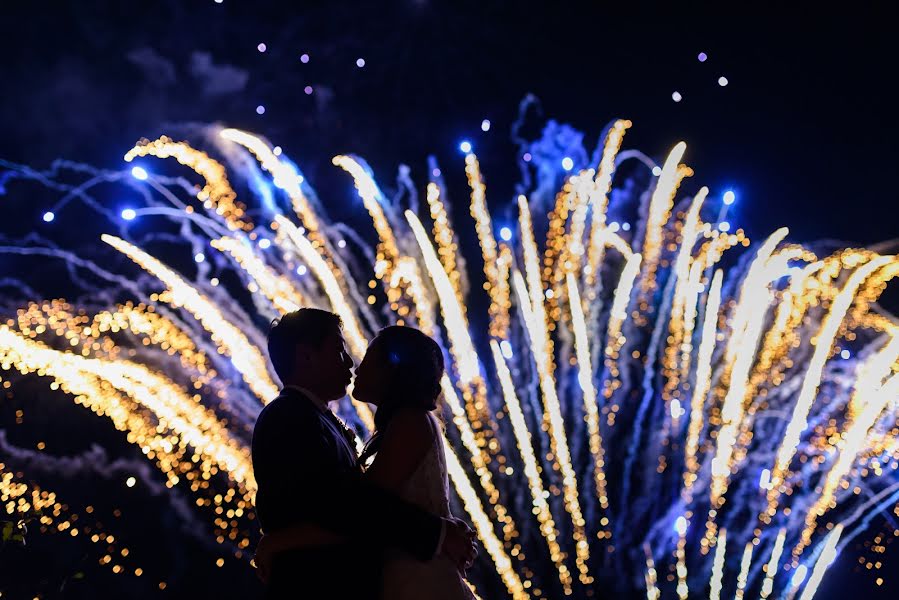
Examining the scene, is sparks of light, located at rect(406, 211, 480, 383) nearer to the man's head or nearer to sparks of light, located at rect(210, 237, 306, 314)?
sparks of light, located at rect(210, 237, 306, 314)

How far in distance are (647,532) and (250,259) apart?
895 centimetres

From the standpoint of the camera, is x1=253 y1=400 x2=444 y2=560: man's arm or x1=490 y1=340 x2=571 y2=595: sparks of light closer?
x1=253 y1=400 x2=444 y2=560: man's arm

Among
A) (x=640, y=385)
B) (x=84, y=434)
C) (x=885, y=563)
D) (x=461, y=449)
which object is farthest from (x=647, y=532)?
(x=84, y=434)

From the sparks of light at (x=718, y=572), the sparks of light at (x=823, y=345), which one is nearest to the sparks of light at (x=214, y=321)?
the sparks of light at (x=823, y=345)

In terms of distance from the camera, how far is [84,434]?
2434cm

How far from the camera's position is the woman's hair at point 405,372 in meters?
3.69

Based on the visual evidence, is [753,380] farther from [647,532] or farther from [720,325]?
[647,532]

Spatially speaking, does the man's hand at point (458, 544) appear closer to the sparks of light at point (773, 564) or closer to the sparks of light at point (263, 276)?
the sparks of light at point (263, 276)

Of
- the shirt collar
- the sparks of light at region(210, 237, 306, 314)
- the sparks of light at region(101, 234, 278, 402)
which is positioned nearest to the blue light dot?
the sparks of light at region(101, 234, 278, 402)

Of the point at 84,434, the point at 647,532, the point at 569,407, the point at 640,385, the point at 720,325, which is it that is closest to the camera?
the point at 720,325

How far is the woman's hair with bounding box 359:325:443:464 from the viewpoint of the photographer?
12.1 feet

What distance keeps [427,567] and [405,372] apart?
2.51ft

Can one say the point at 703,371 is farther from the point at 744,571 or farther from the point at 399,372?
the point at 399,372

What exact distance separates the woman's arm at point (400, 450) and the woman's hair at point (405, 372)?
0.06 meters
